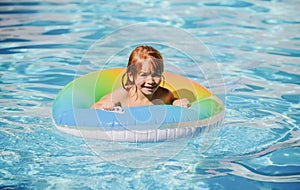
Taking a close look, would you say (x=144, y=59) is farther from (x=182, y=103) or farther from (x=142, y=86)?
(x=182, y=103)

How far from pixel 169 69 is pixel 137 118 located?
1699 mm

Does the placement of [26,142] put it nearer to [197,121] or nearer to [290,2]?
[197,121]

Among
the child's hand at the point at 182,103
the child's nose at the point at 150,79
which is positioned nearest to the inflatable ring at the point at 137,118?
the child's hand at the point at 182,103

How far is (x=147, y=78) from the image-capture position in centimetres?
315

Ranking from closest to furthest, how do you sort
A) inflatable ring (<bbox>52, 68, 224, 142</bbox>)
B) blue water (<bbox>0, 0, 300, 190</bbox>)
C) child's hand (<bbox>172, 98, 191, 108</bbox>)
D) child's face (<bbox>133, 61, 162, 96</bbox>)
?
blue water (<bbox>0, 0, 300, 190</bbox>) < inflatable ring (<bbox>52, 68, 224, 142</bbox>) < child's face (<bbox>133, 61, 162, 96</bbox>) < child's hand (<bbox>172, 98, 191, 108</bbox>)

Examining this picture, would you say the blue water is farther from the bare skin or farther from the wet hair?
the wet hair

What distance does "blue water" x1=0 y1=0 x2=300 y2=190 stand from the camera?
292 centimetres

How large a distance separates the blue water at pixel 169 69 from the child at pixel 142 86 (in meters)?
0.27

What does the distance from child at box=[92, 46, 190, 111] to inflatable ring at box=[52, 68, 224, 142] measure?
94mm

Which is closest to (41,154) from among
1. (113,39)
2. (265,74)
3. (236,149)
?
(236,149)

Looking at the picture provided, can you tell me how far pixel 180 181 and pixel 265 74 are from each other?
220 centimetres

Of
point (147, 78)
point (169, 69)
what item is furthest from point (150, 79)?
point (169, 69)

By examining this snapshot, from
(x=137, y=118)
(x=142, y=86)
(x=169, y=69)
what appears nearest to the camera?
(x=137, y=118)

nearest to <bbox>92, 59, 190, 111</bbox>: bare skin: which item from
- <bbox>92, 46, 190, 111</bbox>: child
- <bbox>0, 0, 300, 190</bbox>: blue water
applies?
<bbox>92, 46, 190, 111</bbox>: child
